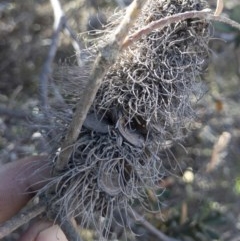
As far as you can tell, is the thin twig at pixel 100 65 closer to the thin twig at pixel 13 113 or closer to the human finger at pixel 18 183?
the human finger at pixel 18 183

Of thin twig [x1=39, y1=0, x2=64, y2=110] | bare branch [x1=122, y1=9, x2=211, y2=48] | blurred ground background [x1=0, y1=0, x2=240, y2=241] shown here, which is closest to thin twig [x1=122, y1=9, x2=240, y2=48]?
bare branch [x1=122, y1=9, x2=211, y2=48]

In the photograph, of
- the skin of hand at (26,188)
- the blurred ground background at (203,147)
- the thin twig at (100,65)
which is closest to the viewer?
the thin twig at (100,65)

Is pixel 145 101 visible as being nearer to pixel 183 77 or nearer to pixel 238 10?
pixel 183 77

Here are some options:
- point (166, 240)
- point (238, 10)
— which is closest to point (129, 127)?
point (166, 240)

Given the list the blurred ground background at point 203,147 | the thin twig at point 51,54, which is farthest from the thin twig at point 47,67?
the blurred ground background at point 203,147

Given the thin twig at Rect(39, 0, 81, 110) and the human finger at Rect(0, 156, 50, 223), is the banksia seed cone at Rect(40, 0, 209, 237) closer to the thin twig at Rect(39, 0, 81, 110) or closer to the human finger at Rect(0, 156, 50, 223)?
the human finger at Rect(0, 156, 50, 223)

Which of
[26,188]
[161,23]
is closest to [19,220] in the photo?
[26,188]
